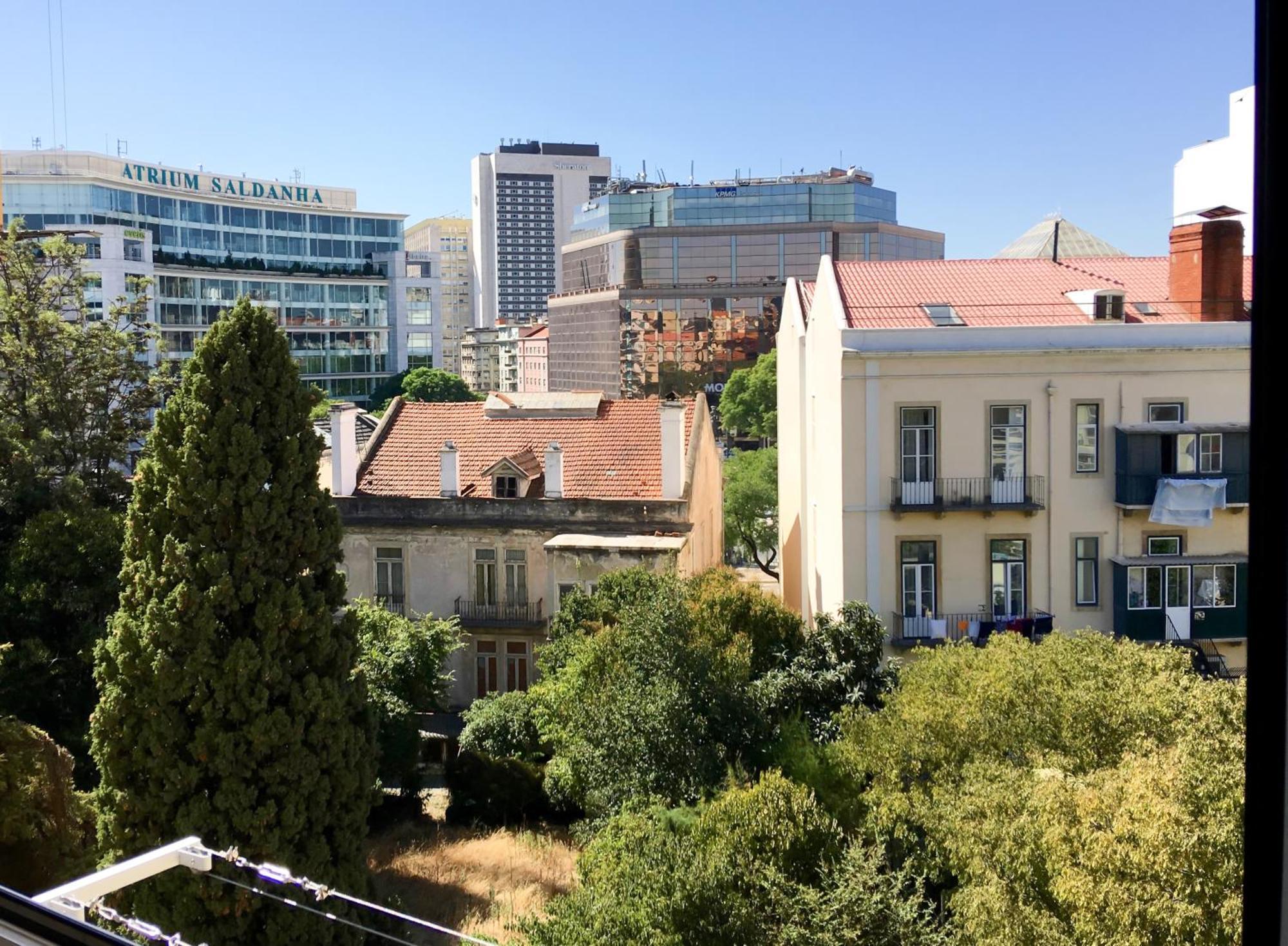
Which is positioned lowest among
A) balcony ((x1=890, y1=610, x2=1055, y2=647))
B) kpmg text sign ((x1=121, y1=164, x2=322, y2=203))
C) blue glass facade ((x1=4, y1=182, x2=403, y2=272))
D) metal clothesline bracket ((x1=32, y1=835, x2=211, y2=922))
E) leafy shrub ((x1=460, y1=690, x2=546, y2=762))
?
leafy shrub ((x1=460, y1=690, x2=546, y2=762))

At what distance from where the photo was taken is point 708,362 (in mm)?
79312

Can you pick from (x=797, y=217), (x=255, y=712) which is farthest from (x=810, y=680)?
(x=797, y=217)

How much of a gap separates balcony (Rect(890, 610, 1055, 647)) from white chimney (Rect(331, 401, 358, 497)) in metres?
9.39

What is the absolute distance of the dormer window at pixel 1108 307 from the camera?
14883 millimetres

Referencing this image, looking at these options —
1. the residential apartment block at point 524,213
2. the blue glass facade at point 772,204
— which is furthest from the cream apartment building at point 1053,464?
the residential apartment block at point 524,213

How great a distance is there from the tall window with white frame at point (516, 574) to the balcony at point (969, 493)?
22.2ft

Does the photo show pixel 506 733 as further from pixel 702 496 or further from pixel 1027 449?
pixel 1027 449

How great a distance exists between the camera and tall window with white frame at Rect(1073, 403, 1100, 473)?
14.7m

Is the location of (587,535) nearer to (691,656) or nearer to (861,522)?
(861,522)

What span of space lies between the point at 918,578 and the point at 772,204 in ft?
240

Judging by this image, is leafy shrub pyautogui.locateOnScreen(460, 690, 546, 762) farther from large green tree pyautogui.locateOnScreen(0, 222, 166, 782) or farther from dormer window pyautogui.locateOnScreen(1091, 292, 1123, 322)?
dormer window pyautogui.locateOnScreen(1091, 292, 1123, 322)

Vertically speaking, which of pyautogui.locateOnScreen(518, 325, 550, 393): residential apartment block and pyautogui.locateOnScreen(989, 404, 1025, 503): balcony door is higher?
pyautogui.locateOnScreen(518, 325, 550, 393): residential apartment block

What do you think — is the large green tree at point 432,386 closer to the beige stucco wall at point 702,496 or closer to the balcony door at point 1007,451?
the beige stucco wall at point 702,496

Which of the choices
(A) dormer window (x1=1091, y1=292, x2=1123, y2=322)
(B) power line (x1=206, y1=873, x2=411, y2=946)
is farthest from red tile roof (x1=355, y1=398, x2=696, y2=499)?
(B) power line (x1=206, y1=873, x2=411, y2=946)
